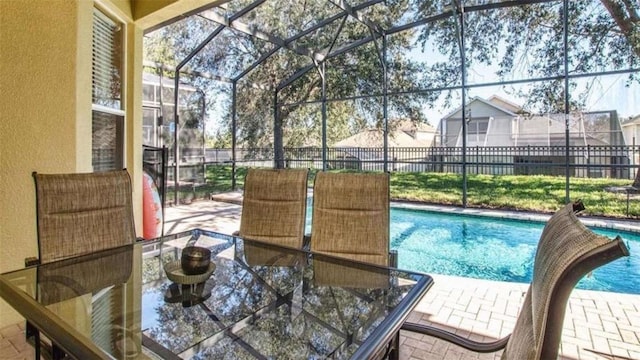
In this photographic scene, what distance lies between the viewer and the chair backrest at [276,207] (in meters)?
2.50

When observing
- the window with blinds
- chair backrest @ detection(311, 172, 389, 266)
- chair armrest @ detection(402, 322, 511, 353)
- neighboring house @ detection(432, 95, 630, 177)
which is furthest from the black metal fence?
chair armrest @ detection(402, 322, 511, 353)

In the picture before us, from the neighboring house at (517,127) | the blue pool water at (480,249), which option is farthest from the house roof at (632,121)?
the blue pool water at (480,249)

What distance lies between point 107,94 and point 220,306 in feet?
9.73

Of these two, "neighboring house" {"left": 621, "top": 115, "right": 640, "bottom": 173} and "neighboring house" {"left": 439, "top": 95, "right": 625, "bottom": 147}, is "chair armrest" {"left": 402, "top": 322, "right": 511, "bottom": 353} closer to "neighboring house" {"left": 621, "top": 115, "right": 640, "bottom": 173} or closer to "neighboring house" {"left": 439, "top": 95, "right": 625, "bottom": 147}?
"neighboring house" {"left": 439, "top": 95, "right": 625, "bottom": 147}

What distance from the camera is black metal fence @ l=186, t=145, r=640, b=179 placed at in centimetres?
628

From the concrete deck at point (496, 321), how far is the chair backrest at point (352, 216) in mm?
658

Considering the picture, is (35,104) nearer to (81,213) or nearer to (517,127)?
(81,213)

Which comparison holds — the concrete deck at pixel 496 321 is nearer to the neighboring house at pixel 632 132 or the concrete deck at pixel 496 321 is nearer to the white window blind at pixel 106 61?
the white window blind at pixel 106 61

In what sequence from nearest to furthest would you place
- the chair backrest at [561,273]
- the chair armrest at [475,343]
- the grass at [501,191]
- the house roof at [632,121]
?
the chair backrest at [561,273], the chair armrest at [475,343], the house roof at [632,121], the grass at [501,191]

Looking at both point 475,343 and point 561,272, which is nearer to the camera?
point 561,272

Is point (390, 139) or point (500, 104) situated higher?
point (500, 104)

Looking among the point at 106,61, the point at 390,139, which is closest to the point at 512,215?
the point at 390,139

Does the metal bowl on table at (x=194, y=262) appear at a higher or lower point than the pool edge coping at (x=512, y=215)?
higher

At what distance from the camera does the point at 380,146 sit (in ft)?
27.8
